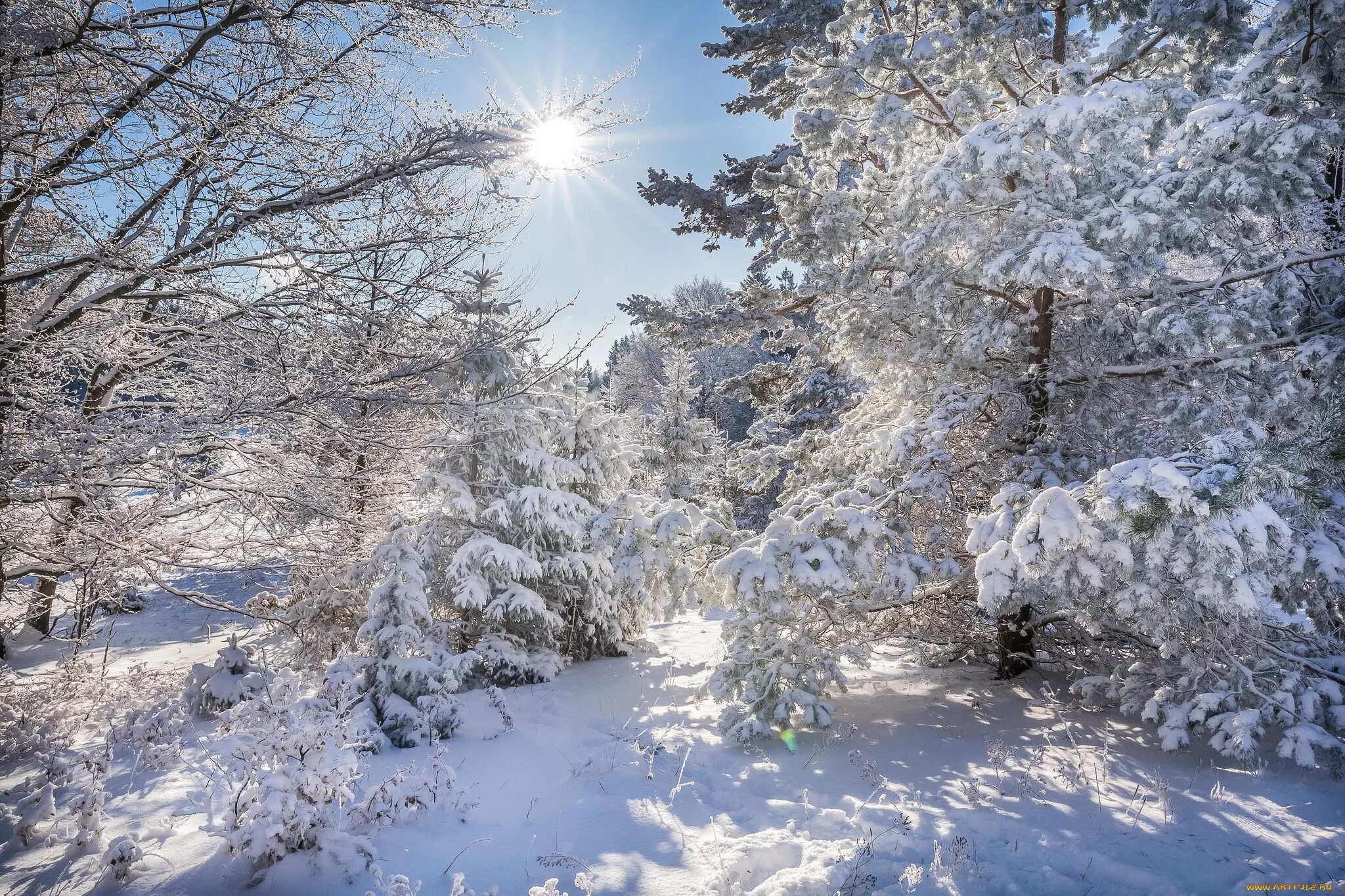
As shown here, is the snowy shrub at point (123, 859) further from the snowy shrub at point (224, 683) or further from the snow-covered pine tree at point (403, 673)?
the snowy shrub at point (224, 683)

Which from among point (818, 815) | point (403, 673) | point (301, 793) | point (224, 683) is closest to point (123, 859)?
point (301, 793)

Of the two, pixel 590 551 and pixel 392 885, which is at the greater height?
pixel 590 551

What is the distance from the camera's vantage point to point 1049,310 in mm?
6133

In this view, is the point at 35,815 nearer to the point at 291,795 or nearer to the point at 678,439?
the point at 291,795

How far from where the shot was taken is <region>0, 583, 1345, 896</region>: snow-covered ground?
3.48 m

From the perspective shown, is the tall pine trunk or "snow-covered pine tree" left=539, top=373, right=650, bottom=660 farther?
"snow-covered pine tree" left=539, top=373, right=650, bottom=660

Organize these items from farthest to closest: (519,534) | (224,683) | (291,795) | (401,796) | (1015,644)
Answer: (519,534) < (1015,644) < (224,683) < (401,796) < (291,795)

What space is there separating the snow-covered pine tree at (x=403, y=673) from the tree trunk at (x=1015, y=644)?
6.23m

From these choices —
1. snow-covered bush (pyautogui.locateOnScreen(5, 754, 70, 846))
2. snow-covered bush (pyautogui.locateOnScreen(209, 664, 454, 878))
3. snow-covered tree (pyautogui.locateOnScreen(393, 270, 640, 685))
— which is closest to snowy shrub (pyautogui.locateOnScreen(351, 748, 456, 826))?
snow-covered bush (pyautogui.locateOnScreen(209, 664, 454, 878))

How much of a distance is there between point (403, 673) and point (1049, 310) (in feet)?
25.3

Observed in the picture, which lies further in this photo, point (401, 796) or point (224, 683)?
point (224, 683)

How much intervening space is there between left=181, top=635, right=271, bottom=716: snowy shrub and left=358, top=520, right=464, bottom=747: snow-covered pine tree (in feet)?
4.43

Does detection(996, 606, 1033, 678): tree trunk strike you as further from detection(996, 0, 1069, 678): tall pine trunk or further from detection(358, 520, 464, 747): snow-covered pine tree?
detection(358, 520, 464, 747): snow-covered pine tree

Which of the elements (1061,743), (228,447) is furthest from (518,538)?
(1061,743)
